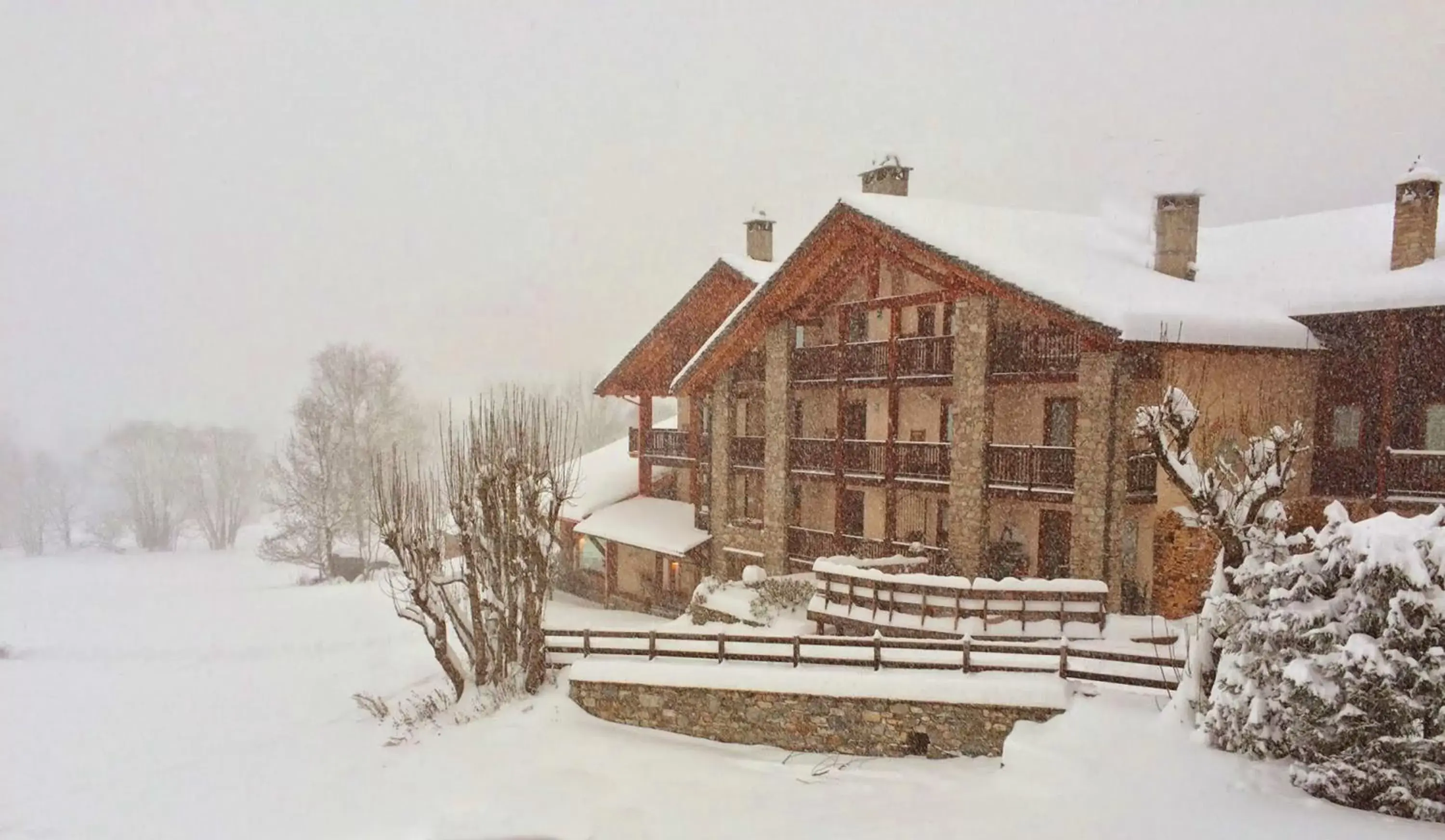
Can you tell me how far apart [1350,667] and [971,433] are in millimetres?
9915

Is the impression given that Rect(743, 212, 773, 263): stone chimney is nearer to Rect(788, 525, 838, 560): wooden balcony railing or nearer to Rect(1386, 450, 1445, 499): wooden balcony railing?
Rect(788, 525, 838, 560): wooden balcony railing

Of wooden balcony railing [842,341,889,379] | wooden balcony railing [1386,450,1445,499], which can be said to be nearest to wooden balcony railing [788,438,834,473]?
wooden balcony railing [842,341,889,379]

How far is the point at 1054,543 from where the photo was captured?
18.5 meters

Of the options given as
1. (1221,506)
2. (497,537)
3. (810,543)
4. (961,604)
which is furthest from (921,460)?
(497,537)

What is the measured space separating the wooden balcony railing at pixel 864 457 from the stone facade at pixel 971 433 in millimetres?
2393

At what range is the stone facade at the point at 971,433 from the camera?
18.1 m

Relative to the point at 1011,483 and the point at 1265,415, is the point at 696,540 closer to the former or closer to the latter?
the point at 1011,483

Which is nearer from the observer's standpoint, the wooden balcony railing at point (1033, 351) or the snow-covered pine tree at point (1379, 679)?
the snow-covered pine tree at point (1379, 679)

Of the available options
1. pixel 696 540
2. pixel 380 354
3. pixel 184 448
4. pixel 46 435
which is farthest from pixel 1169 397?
Result: pixel 46 435

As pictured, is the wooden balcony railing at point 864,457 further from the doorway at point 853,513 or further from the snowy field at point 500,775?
the snowy field at point 500,775

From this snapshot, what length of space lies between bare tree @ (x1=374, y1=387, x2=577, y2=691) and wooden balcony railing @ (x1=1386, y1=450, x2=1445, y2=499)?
19.1m

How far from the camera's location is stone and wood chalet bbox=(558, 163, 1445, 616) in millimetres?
16297

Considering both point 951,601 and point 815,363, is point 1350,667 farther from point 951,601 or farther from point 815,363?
point 815,363

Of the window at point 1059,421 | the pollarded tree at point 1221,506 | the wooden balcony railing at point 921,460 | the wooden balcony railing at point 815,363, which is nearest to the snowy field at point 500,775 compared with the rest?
the pollarded tree at point 1221,506
